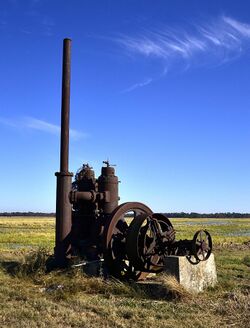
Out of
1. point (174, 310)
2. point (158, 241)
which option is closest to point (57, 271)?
point (158, 241)

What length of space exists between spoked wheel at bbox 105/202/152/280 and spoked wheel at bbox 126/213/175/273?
0.27m

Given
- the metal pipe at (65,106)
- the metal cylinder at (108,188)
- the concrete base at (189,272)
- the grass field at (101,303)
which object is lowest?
the grass field at (101,303)

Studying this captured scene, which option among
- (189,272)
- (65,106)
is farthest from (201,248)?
(65,106)

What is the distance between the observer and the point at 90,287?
36.4 ft

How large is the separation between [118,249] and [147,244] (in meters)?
0.89

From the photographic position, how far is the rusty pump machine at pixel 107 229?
12.5 meters

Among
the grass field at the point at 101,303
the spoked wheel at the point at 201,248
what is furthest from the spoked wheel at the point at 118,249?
the spoked wheel at the point at 201,248

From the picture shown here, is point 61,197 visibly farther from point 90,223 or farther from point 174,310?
point 174,310

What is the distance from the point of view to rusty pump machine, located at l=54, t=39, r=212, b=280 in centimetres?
1250

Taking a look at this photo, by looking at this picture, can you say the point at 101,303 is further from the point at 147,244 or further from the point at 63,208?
the point at 63,208

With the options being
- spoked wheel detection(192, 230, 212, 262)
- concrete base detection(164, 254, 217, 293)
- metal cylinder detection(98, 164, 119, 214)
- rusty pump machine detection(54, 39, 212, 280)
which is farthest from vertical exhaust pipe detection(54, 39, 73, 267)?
spoked wheel detection(192, 230, 212, 262)

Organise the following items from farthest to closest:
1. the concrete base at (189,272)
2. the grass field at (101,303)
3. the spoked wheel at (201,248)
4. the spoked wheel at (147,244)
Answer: the spoked wheel at (147,244) < the spoked wheel at (201,248) < the concrete base at (189,272) < the grass field at (101,303)

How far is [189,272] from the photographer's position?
11625 mm

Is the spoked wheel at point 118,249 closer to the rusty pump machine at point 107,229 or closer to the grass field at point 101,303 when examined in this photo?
the rusty pump machine at point 107,229
